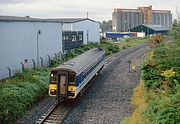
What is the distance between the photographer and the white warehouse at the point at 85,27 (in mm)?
47287

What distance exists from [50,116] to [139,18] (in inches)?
4623

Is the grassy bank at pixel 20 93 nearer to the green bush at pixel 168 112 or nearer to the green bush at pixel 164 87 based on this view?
the green bush at pixel 164 87

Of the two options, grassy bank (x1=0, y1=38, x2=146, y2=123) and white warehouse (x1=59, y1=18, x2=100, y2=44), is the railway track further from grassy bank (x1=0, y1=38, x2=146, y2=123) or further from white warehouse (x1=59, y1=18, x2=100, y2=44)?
white warehouse (x1=59, y1=18, x2=100, y2=44)

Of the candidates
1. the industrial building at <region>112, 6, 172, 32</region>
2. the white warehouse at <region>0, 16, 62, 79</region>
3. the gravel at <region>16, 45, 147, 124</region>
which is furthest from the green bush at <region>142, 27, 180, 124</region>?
the industrial building at <region>112, 6, 172, 32</region>

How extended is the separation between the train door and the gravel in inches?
40.9

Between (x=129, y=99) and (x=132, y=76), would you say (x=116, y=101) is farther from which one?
(x=132, y=76)

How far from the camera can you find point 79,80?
21188 millimetres

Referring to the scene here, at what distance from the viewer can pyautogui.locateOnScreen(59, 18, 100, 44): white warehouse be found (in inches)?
1862

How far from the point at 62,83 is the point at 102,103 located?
279 cm

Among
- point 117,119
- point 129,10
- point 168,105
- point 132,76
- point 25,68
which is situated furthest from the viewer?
point 129,10

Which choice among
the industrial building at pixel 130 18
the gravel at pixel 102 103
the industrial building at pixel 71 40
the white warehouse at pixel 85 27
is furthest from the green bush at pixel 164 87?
the industrial building at pixel 130 18

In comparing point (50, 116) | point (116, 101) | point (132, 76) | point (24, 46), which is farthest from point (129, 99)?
point (24, 46)

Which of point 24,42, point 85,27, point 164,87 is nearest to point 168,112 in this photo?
point 164,87

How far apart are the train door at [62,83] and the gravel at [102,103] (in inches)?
40.9
